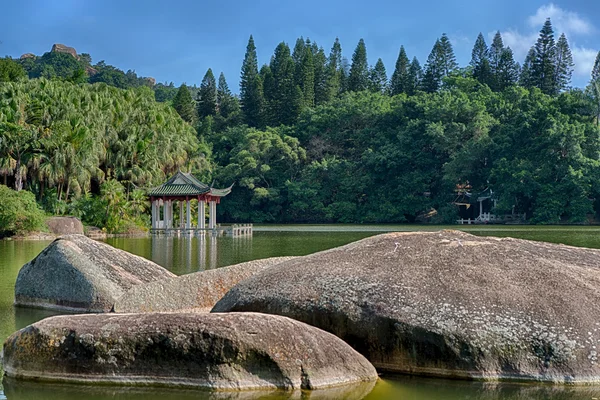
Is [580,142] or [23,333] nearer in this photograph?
[23,333]

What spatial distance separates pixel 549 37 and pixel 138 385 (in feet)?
322

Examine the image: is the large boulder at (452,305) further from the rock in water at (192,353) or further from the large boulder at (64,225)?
the large boulder at (64,225)

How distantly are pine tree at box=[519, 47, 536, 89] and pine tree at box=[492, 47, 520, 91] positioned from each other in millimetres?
1176

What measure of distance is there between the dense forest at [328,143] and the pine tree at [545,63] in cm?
19

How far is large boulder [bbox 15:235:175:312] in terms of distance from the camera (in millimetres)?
12219

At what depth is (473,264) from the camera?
883 centimetres

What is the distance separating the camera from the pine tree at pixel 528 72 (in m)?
96.1

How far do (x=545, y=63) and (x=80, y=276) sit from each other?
9177 centimetres

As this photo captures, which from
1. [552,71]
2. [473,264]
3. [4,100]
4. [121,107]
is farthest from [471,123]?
[473,264]

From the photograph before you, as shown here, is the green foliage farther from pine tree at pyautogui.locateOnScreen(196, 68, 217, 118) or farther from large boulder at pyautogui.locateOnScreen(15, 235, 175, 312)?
pine tree at pyautogui.locateOnScreen(196, 68, 217, 118)

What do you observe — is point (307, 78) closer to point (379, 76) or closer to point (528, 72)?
point (379, 76)

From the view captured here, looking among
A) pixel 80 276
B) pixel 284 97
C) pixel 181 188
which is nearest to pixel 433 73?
pixel 284 97

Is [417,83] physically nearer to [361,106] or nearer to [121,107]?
[361,106]

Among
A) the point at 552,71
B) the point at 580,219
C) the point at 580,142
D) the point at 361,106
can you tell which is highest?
the point at 552,71
